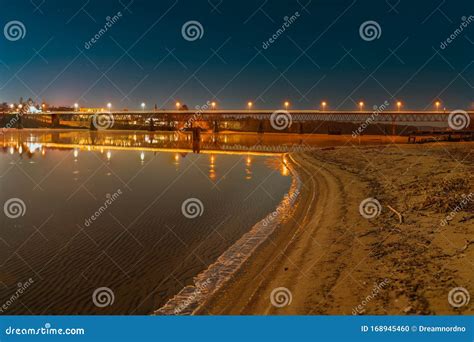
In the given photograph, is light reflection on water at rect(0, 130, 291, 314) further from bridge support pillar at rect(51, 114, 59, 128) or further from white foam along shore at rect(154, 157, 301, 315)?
bridge support pillar at rect(51, 114, 59, 128)

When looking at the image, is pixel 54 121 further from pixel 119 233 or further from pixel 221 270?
pixel 221 270

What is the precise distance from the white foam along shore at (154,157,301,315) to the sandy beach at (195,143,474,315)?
0.19 m

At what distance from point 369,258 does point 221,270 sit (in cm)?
280

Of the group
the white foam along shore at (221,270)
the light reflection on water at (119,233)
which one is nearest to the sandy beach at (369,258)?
the white foam along shore at (221,270)

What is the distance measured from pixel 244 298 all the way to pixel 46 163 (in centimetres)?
2541

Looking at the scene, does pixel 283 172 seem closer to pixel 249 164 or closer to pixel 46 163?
pixel 249 164

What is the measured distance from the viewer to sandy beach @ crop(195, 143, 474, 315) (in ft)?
21.4

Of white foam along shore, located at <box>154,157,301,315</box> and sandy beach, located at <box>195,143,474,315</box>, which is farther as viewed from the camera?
white foam along shore, located at <box>154,157,301,315</box>

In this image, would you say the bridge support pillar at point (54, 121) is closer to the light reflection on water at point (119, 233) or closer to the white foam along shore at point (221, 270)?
the light reflection on water at point (119, 233)

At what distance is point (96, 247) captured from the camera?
10.1m

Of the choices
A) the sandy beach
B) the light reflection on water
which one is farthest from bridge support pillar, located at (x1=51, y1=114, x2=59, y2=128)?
the sandy beach

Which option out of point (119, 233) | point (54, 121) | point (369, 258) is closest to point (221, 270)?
point (369, 258)

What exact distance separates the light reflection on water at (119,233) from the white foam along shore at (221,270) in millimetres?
211

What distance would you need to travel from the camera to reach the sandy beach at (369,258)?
652 cm
